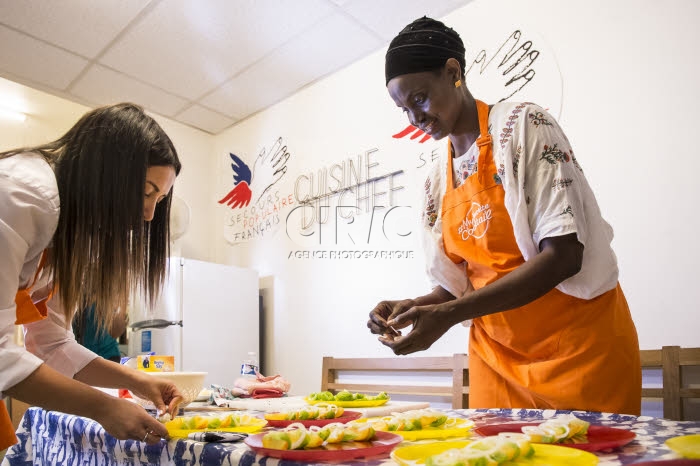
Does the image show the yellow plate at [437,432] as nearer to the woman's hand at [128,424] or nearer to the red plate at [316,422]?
the red plate at [316,422]

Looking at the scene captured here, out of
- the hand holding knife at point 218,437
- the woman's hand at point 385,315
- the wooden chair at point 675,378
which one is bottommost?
the wooden chair at point 675,378

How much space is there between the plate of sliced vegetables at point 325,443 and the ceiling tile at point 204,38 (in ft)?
9.20

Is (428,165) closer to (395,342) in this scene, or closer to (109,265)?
(395,342)

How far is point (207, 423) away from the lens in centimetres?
93

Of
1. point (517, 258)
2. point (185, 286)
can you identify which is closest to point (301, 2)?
point (185, 286)

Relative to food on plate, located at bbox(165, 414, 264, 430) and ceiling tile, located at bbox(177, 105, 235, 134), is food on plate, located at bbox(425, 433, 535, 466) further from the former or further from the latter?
ceiling tile, located at bbox(177, 105, 235, 134)

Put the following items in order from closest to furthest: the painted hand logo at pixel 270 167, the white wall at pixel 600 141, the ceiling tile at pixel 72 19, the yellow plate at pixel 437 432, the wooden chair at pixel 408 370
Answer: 1. the yellow plate at pixel 437 432
2. the white wall at pixel 600 141
3. the wooden chair at pixel 408 370
4. the ceiling tile at pixel 72 19
5. the painted hand logo at pixel 270 167

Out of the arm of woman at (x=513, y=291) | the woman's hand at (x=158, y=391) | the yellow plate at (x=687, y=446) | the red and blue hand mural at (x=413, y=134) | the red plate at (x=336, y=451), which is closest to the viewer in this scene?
the yellow plate at (x=687, y=446)

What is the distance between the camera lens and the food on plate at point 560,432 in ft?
2.16

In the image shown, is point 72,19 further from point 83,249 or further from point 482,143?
point 482,143

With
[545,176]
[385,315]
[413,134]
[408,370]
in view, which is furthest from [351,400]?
[413,134]

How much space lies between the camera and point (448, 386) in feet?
9.19

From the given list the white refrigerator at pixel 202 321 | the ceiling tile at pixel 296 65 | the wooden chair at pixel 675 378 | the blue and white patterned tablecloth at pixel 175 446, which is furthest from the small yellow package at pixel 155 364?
the ceiling tile at pixel 296 65

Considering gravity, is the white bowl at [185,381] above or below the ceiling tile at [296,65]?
below
